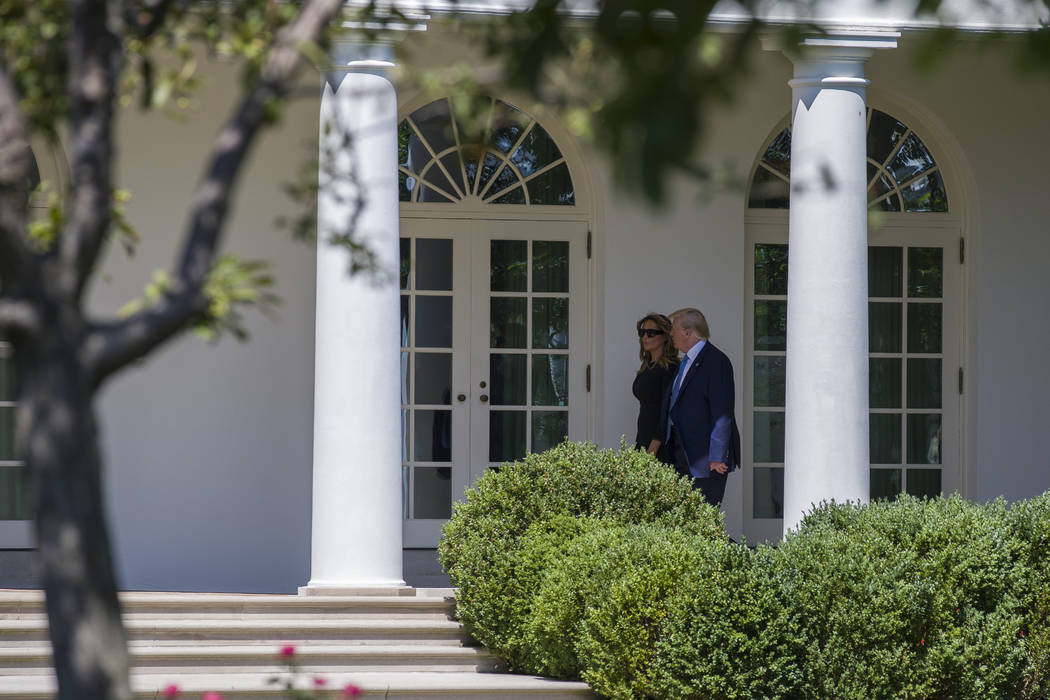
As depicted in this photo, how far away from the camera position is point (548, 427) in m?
10.2

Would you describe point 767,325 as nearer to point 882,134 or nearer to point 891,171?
point 891,171

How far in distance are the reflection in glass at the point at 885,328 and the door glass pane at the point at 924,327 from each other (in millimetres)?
94

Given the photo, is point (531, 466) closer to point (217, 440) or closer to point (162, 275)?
point (217, 440)

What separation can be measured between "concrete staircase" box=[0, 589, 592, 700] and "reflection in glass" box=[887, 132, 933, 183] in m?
5.16

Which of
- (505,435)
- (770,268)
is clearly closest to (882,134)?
(770,268)

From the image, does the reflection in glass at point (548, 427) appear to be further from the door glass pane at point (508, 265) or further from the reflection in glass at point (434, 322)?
the door glass pane at point (508, 265)

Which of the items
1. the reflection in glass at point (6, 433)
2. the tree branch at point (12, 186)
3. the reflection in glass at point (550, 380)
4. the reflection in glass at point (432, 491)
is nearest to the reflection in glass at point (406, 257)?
the reflection in glass at point (550, 380)

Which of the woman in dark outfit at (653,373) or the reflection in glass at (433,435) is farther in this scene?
the reflection in glass at (433,435)

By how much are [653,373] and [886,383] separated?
7.47ft

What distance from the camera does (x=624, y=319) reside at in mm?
9852

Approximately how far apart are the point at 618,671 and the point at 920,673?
1.41 m

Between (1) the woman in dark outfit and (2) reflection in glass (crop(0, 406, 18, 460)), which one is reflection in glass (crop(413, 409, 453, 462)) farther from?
(2) reflection in glass (crop(0, 406, 18, 460))

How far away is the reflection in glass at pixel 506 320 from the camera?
33.1 ft

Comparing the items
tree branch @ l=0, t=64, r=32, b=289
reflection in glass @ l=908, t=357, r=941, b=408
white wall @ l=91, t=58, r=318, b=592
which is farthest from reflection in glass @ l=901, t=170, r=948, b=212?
tree branch @ l=0, t=64, r=32, b=289
